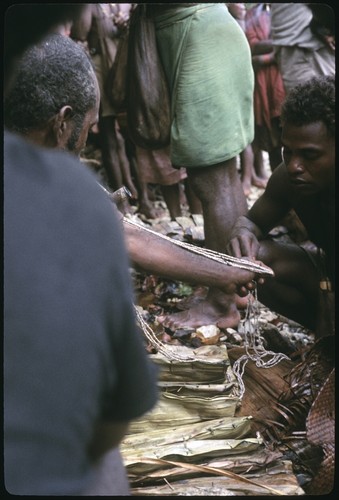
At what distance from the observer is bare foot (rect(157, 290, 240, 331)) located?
11.0 feet

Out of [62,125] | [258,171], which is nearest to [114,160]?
[258,171]

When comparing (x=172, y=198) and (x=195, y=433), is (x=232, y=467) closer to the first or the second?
(x=195, y=433)

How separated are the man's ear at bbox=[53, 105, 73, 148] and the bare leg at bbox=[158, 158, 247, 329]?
4.20 feet

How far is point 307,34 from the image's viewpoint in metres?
4.96

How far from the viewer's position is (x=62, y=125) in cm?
229

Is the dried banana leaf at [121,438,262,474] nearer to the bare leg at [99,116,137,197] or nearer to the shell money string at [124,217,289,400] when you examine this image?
the shell money string at [124,217,289,400]

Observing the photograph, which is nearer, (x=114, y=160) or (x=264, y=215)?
(x=264, y=215)

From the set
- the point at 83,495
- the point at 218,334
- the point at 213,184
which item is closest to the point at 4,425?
the point at 83,495

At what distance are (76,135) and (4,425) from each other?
1.48 meters

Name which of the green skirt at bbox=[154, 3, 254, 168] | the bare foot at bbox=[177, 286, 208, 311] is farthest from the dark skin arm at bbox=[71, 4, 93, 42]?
the bare foot at bbox=[177, 286, 208, 311]

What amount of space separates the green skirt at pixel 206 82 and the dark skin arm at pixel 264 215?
12.7 inches

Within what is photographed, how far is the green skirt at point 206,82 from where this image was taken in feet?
11.1

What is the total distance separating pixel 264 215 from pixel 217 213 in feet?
0.92

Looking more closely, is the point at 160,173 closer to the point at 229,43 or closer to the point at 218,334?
the point at 229,43
